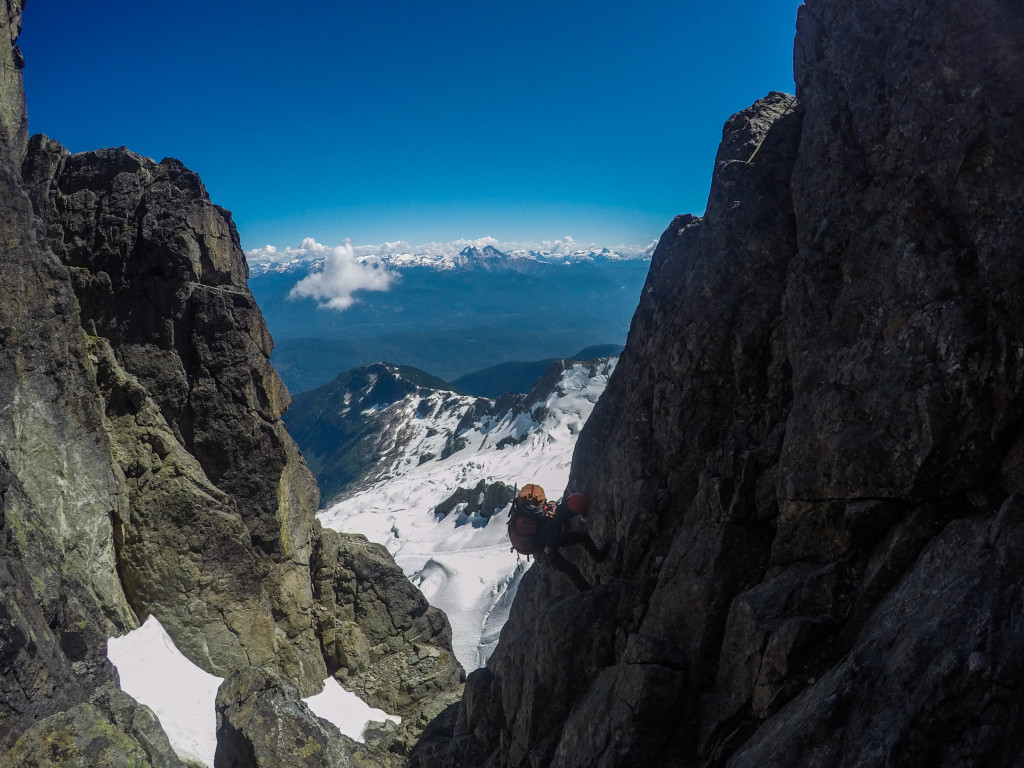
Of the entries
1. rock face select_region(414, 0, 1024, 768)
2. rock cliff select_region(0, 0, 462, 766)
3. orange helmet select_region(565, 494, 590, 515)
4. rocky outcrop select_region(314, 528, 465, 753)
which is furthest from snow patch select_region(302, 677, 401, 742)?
orange helmet select_region(565, 494, 590, 515)

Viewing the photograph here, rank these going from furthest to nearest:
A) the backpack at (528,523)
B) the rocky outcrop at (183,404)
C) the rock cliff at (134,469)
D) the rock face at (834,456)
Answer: the rocky outcrop at (183,404) < the rock cliff at (134,469) < the backpack at (528,523) < the rock face at (834,456)

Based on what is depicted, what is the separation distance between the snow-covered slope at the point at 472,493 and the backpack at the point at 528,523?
31.0 metres

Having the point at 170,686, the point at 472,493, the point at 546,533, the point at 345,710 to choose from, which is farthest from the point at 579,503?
the point at 472,493

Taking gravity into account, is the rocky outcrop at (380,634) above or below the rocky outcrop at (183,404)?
below

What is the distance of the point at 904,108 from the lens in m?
10.9

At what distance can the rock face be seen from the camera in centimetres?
757

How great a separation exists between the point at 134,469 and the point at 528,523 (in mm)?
15976

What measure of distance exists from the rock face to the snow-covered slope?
33600mm

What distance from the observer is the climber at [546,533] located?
15539 mm

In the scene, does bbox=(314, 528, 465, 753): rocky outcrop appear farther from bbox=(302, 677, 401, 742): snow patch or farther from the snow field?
the snow field

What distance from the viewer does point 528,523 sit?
15570 mm

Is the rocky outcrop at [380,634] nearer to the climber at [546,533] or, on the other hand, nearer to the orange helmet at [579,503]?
the climber at [546,533]

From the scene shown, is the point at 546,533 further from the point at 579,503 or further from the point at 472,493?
the point at 472,493

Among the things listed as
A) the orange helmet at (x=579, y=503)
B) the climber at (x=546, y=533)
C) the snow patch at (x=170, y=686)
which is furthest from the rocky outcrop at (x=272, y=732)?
the orange helmet at (x=579, y=503)
